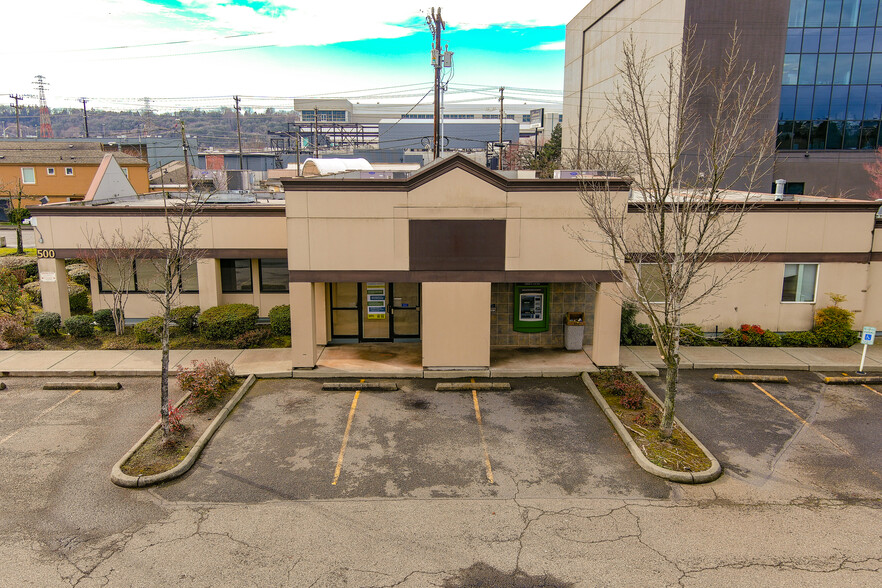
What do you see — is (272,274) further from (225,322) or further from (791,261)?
(791,261)

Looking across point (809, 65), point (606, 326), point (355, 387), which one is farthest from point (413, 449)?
point (809, 65)

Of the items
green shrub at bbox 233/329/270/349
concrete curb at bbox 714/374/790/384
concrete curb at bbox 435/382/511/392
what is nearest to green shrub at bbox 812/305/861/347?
concrete curb at bbox 714/374/790/384

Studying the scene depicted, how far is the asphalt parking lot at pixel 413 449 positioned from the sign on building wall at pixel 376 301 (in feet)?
13.1

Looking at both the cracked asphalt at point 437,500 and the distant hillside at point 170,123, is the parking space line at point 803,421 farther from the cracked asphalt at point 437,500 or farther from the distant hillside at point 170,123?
the distant hillside at point 170,123

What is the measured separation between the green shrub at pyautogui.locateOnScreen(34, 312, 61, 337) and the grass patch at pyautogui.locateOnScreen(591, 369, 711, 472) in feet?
57.8

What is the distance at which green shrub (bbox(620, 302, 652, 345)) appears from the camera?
19.9 meters

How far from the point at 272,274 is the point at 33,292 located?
11.1 metres

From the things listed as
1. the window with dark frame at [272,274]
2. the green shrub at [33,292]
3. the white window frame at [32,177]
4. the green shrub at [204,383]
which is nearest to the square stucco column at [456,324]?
the green shrub at [204,383]

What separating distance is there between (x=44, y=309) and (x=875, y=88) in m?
51.5

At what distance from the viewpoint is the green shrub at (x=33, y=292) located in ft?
79.4

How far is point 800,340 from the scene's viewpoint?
1992 centimetres

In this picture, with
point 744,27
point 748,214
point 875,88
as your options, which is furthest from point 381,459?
point 875,88

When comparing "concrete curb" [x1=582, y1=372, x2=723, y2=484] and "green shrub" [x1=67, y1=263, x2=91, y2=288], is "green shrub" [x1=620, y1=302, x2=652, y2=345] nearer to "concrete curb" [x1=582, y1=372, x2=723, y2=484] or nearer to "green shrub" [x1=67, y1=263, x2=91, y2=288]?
"concrete curb" [x1=582, y1=372, x2=723, y2=484]

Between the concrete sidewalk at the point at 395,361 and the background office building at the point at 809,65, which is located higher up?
the background office building at the point at 809,65
